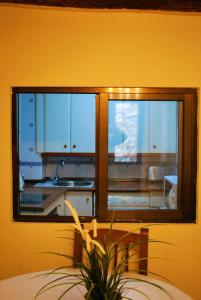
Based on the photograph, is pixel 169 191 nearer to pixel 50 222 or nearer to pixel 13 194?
pixel 50 222

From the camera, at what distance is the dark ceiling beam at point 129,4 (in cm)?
175

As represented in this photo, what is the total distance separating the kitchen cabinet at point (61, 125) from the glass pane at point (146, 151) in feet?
1.90

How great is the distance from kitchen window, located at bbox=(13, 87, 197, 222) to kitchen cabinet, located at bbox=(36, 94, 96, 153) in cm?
1

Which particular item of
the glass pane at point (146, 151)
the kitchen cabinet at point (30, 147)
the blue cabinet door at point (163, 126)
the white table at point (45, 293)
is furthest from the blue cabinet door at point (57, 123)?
the white table at point (45, 293)

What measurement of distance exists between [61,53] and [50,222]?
3.94ft

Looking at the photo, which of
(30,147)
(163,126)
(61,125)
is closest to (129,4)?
(163,126)

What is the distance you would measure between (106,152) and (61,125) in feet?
5.43

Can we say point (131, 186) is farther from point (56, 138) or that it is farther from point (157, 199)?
point (56, 138)

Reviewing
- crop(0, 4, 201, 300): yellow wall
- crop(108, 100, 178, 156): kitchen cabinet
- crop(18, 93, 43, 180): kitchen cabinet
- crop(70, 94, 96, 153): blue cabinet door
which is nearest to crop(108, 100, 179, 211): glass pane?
crop(108, 100, 178, 156): kitchen cabinet

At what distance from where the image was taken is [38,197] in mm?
2693

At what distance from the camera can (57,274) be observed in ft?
5.01

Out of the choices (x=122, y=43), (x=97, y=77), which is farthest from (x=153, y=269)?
(x=122, y=43)

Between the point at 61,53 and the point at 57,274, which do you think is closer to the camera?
the point at 57,274

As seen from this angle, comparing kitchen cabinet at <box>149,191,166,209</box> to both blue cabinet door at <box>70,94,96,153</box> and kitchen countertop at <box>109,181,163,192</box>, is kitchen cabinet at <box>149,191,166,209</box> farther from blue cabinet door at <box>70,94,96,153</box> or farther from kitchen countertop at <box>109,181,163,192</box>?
blue cabinet door at <box>70,94,96,153</box>
